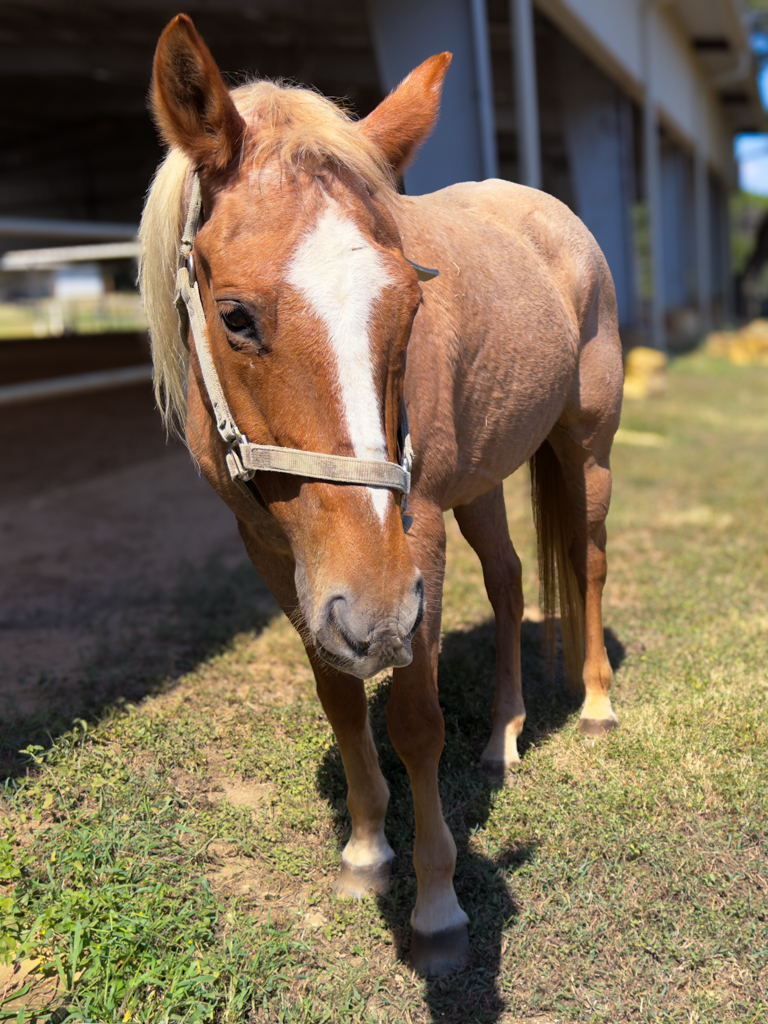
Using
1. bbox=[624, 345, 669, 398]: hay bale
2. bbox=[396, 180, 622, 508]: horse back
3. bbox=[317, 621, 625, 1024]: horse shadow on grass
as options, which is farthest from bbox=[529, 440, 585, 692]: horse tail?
bbox=[624, 345, 669, 398]: hay bale

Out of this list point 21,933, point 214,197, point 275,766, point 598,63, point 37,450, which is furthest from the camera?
point 598,63

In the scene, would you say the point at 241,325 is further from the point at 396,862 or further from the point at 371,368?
the point at 396,862

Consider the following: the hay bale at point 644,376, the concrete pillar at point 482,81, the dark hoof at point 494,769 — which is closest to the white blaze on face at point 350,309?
the dark hoof at point 494,769

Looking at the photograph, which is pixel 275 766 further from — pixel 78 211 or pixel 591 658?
pixel 78 211

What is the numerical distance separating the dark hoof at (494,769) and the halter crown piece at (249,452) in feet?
4.23

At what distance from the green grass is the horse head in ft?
3.38

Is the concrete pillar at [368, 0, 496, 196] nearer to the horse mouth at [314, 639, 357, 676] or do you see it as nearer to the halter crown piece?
the halter crown piece

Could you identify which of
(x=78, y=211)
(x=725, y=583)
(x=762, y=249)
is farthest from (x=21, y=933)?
(x=762, y=249)

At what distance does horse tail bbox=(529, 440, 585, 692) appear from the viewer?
10.4ft

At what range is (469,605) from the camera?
4.25 m

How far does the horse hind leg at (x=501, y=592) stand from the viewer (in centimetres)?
291

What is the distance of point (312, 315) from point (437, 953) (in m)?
1.59

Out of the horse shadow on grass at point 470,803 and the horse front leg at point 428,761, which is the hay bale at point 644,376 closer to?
the horse shadow on grass at point 470,803

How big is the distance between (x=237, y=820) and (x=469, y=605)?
2.04 m
